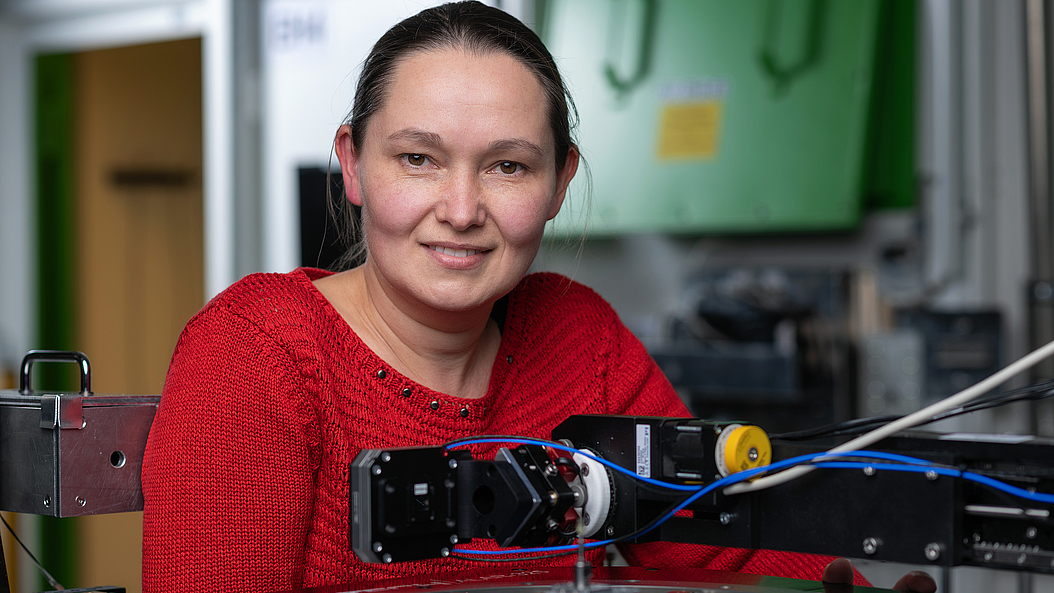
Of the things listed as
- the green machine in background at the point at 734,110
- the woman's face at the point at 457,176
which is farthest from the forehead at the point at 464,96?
the green machine in background at the point at 734,110

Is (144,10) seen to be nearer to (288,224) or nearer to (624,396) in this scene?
(288,224)

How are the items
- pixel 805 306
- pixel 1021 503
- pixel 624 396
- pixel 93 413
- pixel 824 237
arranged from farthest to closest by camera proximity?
pixel 824 237
pixel 805 306
pixel 624 396
pixel 93 413
pixel 1021 503

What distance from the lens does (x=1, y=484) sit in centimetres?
98

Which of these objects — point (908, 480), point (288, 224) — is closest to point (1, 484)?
point (908, 480)

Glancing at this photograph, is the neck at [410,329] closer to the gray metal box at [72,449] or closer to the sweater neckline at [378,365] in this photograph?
the sweater neckline at [378,365]

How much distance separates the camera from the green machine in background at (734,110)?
221 centimetres

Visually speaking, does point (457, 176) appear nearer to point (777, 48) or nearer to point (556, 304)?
point (556, 304)

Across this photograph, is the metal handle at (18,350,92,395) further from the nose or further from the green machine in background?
the green machine in background

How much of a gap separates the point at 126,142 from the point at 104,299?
0.50 m

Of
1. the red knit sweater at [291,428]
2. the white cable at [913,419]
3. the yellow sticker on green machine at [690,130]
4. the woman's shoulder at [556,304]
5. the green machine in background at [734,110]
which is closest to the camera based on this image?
the white cable at [913,419]

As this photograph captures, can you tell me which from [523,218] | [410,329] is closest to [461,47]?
[523,218]

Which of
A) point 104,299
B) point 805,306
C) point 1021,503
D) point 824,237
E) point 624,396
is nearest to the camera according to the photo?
point 1021,503

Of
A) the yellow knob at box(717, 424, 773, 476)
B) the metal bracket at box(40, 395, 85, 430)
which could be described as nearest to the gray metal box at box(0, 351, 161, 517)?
the metal bracket at box(40, 395, 85, 430)

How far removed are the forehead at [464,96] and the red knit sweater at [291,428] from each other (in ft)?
0.73
